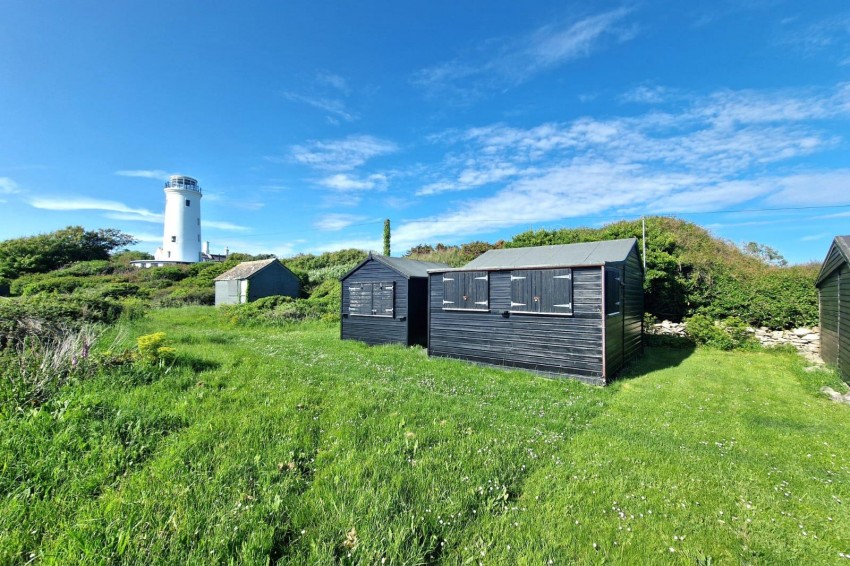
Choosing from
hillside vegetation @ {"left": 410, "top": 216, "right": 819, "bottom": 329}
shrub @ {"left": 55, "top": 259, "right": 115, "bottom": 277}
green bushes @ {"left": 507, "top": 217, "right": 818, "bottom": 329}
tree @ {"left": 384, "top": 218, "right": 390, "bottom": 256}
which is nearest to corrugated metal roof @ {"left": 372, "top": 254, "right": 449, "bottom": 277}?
hillside vegetation @ {"left": 410, "top": 216, "right": 819, "bottom": 329}

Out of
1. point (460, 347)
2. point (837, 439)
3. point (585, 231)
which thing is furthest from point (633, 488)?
point (585, 231)

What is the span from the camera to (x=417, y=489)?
359 centimetres

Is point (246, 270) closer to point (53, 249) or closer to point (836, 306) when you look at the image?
point (53, 249)

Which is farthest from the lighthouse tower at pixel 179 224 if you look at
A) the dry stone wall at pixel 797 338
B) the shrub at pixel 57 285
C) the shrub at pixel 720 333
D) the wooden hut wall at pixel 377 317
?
the dry stone wall at pixel 797 338

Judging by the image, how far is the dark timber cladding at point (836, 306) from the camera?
9.04 metres

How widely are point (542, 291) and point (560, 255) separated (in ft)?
10.5

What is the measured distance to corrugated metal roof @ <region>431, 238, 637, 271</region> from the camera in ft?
38.3

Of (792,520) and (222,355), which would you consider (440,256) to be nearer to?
(222,355)

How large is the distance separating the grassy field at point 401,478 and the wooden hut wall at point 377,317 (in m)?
7.44

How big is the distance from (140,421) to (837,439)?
10930mm

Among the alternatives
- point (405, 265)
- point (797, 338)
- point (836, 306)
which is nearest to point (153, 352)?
point (405, 265)

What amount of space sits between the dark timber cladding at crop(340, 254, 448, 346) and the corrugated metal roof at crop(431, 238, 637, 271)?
120 inches

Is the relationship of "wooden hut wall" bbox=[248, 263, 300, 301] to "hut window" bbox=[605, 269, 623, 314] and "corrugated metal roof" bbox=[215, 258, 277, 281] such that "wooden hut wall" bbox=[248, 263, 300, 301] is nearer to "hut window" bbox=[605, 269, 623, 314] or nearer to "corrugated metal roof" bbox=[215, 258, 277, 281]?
"corrugated metal roof" bbox=[215, 258, 277, 281]

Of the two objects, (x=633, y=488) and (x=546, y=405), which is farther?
(x=546, y=405)
